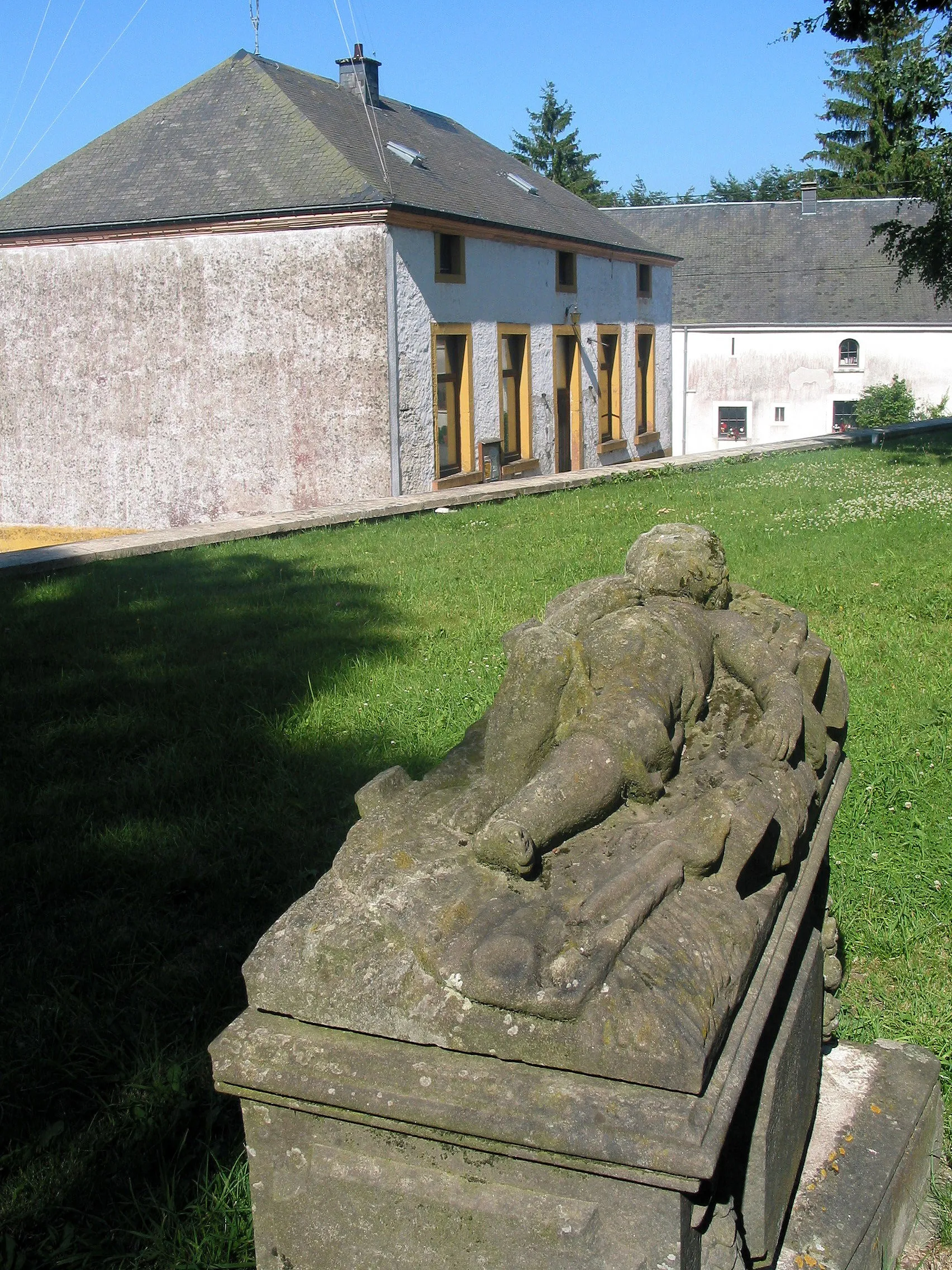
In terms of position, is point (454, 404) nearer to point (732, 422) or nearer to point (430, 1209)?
point (430, 1209)

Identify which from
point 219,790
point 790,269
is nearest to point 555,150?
point 790,269

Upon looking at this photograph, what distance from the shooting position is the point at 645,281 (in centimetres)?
2447

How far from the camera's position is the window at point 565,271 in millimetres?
20703

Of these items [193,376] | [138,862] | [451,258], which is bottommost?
[138,862]

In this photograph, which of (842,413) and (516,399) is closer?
(516,399)

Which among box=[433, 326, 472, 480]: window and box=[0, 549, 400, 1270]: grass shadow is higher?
box=[433, 326, 472, 480]: window

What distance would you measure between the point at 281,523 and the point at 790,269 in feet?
85.7

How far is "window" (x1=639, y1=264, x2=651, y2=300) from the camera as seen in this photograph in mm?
24234

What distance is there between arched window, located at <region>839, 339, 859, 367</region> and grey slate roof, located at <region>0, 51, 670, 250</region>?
1516cm

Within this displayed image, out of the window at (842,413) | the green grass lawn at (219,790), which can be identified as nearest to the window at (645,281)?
the window at (842,413)

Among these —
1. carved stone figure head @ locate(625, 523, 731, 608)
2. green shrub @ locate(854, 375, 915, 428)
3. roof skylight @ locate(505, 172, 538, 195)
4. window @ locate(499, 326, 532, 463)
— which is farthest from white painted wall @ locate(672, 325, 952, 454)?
carved stone figure head @ locate(625, 523, 731, 608)

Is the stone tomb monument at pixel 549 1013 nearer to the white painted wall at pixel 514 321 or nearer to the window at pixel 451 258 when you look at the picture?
the white painted wall at pixel 514 321

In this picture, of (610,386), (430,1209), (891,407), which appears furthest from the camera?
(891,407)

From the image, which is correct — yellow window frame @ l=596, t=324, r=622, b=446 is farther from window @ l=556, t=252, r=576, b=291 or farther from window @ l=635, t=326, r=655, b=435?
window @ l=556, t=252, r=576, b=291
